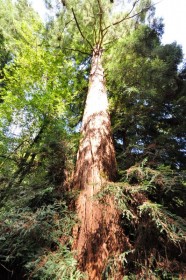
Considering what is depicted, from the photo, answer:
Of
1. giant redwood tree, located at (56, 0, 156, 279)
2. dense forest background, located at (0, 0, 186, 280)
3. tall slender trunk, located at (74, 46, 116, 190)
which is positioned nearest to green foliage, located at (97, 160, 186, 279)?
dense forest background, located at (0, 0, 186, 280)

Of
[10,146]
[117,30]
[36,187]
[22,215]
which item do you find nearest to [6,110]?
[10,146]

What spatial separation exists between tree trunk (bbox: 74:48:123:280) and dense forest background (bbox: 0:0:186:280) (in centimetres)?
11

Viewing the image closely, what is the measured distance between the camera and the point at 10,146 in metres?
5.45

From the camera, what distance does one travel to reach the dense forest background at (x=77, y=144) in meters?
2.33

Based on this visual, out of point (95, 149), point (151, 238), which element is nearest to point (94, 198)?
point (151, 238)

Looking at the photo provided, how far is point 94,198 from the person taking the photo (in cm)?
255

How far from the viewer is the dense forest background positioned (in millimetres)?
2332

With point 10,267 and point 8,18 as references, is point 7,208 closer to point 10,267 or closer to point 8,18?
point 10,267

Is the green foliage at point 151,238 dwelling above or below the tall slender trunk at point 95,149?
below

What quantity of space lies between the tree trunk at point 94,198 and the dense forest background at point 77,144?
107mm

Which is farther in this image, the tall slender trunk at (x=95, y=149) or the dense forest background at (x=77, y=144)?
the tall slender trunk at (x=95, y=149)

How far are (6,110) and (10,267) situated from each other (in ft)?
13.8

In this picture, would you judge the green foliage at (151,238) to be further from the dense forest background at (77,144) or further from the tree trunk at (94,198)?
the tree trunk at (94,198)

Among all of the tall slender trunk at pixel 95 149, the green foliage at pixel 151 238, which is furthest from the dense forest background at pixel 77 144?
the tall slender trunk at pixel 95 149
